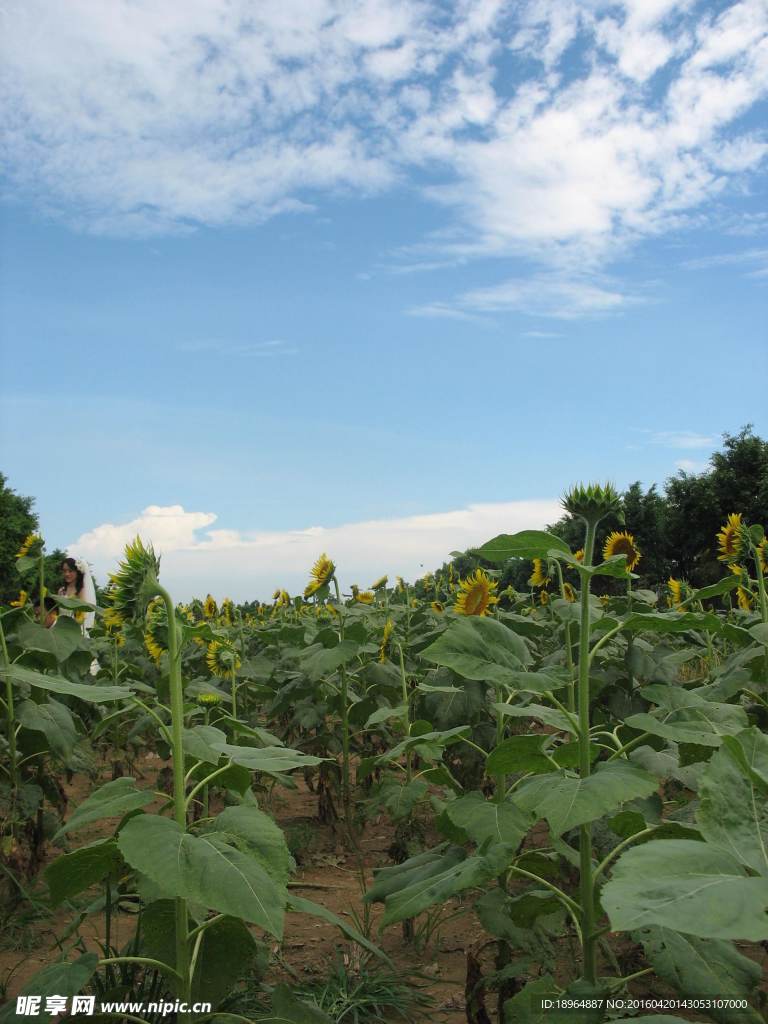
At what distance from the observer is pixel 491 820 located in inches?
82.6

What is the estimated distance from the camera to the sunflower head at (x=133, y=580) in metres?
2.25

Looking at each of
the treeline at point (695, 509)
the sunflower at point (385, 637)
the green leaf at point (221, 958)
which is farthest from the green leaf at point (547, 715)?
the treeline at point (695, 509)

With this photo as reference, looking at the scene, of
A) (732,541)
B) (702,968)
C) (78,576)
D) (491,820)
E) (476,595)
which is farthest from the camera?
(78,576)

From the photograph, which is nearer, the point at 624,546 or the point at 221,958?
the point at 221,958

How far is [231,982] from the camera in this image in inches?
78.5

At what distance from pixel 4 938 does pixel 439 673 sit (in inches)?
77.6

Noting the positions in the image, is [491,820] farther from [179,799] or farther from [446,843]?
[179,799]

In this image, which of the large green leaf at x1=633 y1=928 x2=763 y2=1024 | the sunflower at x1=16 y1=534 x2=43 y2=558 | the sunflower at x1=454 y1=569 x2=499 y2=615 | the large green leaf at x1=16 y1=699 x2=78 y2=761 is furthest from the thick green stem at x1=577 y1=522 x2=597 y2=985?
the sunflower at x1=16 y1=534 x2=43 y2=558

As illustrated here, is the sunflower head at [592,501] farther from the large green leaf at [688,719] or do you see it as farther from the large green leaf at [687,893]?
the large green leaf at [687,893]

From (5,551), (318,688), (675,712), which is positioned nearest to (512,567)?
(5,551)

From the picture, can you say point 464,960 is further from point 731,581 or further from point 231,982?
point 731,581

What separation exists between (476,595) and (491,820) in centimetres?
279

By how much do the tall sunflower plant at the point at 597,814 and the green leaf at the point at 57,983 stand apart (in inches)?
25.2

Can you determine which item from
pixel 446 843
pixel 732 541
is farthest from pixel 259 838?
pixel 732 541
